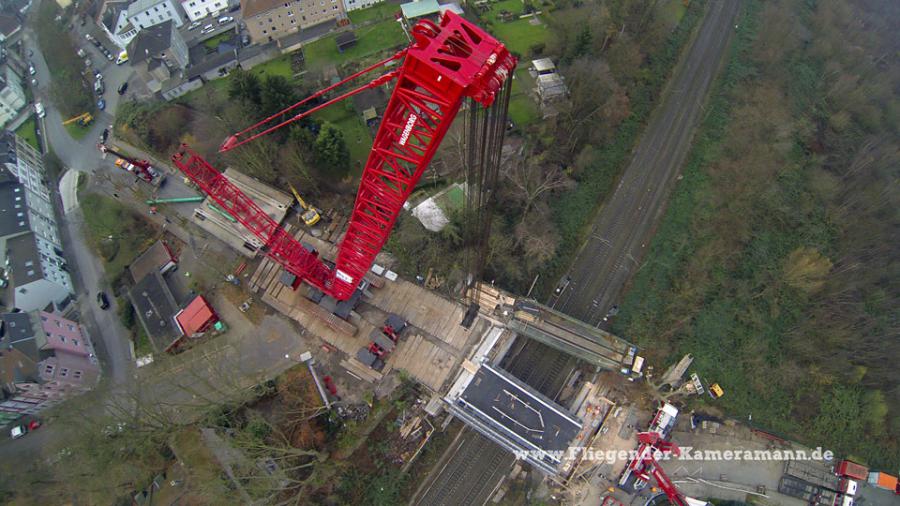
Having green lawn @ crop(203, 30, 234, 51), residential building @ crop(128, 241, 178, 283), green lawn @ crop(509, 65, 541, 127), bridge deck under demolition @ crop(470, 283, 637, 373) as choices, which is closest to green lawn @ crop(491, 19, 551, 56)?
green lawn @ crop(509, 65, 541, 127)

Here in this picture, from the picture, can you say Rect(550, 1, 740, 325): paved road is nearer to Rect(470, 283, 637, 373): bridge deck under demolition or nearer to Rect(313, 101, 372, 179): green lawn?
Rect(470, 283, 637, 373): bridge deck under demolition

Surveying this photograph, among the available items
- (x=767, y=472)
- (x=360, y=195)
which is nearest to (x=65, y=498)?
(x=360, y=195)

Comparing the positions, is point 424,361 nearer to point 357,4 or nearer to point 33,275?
point 33,275

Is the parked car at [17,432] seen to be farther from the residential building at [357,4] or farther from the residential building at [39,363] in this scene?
the residential building at [357,4]

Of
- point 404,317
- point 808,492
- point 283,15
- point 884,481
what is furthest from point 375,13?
point 884,481

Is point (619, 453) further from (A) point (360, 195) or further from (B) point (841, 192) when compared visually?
(B) point (841, 192)

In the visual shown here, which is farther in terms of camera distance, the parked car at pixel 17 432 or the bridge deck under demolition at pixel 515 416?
the parked car at pixel 17 432

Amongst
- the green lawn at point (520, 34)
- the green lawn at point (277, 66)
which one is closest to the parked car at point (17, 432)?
the green lawn at point (277, 66)
